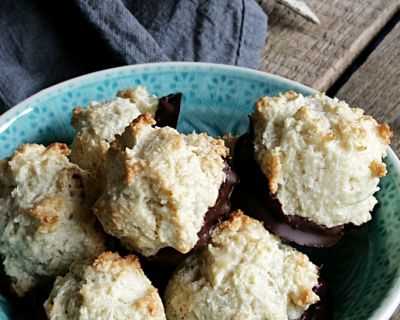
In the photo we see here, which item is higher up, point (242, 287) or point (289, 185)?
point (289, 185)

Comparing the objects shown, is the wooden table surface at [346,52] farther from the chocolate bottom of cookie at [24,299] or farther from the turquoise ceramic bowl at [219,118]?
the chocolate bottom of cookie at [24,299]

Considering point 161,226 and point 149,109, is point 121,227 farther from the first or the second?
point 149,109

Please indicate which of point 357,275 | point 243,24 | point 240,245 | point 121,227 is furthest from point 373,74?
point 121,227

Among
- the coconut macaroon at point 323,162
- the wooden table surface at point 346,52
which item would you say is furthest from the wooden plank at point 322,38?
the coconut macaroon at point 323,162

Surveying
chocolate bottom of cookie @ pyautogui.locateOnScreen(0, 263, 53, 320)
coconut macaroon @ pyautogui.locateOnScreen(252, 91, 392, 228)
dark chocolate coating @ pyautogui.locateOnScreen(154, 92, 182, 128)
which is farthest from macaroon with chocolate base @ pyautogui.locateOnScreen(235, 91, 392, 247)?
chocolate bottom of cookie @ pyautogui.locateOnScreen(0, 263, 53, 320)

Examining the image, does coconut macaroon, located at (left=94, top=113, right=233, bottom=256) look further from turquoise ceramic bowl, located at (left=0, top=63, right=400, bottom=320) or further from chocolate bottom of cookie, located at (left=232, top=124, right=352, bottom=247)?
turquoise ceramic bowl, located at (left=0, top=63, right=400, bottom=320)
